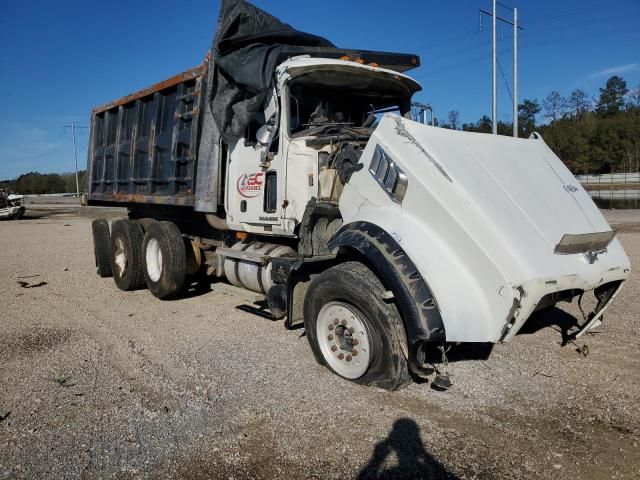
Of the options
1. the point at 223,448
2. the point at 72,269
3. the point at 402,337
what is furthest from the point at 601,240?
the point at 72,269

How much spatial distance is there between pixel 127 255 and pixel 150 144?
5.97ft

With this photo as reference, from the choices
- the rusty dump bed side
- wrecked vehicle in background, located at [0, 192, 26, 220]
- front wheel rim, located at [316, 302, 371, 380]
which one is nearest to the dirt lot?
front wheel rim, located at [316, 302, 371, 380]

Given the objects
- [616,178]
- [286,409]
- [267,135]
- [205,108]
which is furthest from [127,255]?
[616,178]

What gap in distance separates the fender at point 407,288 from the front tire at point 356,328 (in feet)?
0.39

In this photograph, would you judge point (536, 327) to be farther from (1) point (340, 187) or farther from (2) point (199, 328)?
(2) point (199, 328)

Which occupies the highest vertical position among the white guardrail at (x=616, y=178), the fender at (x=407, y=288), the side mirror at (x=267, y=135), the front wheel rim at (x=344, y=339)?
the white guardrail at (x=616, y=178)

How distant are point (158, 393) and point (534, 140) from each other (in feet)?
14.0

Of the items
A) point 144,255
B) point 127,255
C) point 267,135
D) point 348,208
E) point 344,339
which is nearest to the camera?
point 344,339

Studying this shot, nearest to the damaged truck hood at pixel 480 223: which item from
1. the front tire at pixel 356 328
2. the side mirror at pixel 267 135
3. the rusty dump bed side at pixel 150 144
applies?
the front tire at pixel 356 328

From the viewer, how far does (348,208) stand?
15.0ft

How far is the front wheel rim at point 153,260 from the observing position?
24.9ft

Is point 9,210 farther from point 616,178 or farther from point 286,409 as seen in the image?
point 616,178

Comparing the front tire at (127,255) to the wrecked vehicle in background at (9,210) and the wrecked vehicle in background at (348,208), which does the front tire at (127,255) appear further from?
the wrecked vehicle in background at (9,210)

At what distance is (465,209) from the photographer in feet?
11.8
